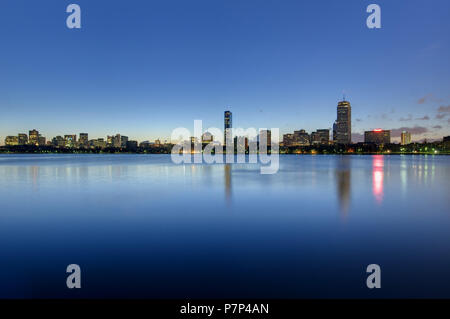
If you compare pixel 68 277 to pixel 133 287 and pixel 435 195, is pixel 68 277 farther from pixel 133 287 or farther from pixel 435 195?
pixel 435 195

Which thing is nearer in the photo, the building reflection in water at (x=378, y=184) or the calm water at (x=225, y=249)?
the calm water at (x=225, y=249)

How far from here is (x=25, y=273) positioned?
632 cm

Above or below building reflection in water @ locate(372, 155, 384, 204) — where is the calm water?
above

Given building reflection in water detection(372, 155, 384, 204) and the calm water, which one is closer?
the calm water

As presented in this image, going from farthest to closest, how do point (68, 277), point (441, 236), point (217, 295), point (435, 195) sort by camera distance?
point (435, 195)
point (441, 236)
point (68, 277)
point (217, 295)

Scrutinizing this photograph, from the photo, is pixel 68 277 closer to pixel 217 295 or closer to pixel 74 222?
pixel 217 295

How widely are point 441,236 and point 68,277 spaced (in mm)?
11712

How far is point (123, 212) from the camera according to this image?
12.7 metres

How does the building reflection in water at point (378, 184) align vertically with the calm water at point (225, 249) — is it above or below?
below

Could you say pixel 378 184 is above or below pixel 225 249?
below

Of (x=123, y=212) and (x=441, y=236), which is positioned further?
(x=123, y=212)

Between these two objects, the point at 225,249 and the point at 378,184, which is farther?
the point at 378,184
